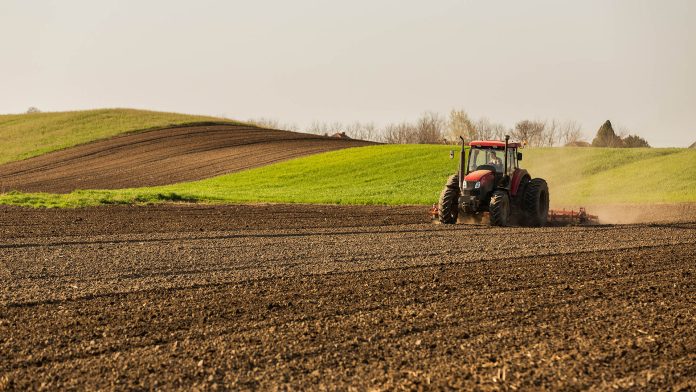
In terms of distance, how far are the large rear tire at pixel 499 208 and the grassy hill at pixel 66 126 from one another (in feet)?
139

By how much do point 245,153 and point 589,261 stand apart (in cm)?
4179

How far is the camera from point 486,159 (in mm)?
21672

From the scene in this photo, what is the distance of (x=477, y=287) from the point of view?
11.6m

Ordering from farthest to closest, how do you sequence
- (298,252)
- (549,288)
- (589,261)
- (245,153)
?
1. (245,153)
2. (298,252)
3. (589,261)
4. (549,288)

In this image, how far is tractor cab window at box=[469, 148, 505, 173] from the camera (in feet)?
70.4

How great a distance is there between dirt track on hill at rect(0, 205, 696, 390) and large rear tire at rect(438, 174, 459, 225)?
3.11 m

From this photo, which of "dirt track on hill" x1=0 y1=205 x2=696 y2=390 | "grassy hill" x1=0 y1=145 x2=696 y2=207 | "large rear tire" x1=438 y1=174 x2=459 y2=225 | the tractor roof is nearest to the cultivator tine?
the tractor roof

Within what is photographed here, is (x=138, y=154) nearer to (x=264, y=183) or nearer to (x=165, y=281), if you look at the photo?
(x=264, y=183)

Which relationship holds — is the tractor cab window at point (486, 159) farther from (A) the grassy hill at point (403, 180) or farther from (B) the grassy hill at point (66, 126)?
(B) the grassy hill at point (66, 126)

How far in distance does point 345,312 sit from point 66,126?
6517 centimetres

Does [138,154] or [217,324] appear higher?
[138,154]

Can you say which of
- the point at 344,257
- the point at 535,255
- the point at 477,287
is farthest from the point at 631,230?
the point at 477,287

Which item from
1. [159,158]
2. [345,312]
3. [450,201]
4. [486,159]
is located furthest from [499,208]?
[159,158]

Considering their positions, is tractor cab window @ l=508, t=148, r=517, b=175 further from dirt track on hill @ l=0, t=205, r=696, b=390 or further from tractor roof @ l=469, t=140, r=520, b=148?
dirt track on hill @ l=0, t=205, r=696, b=390
